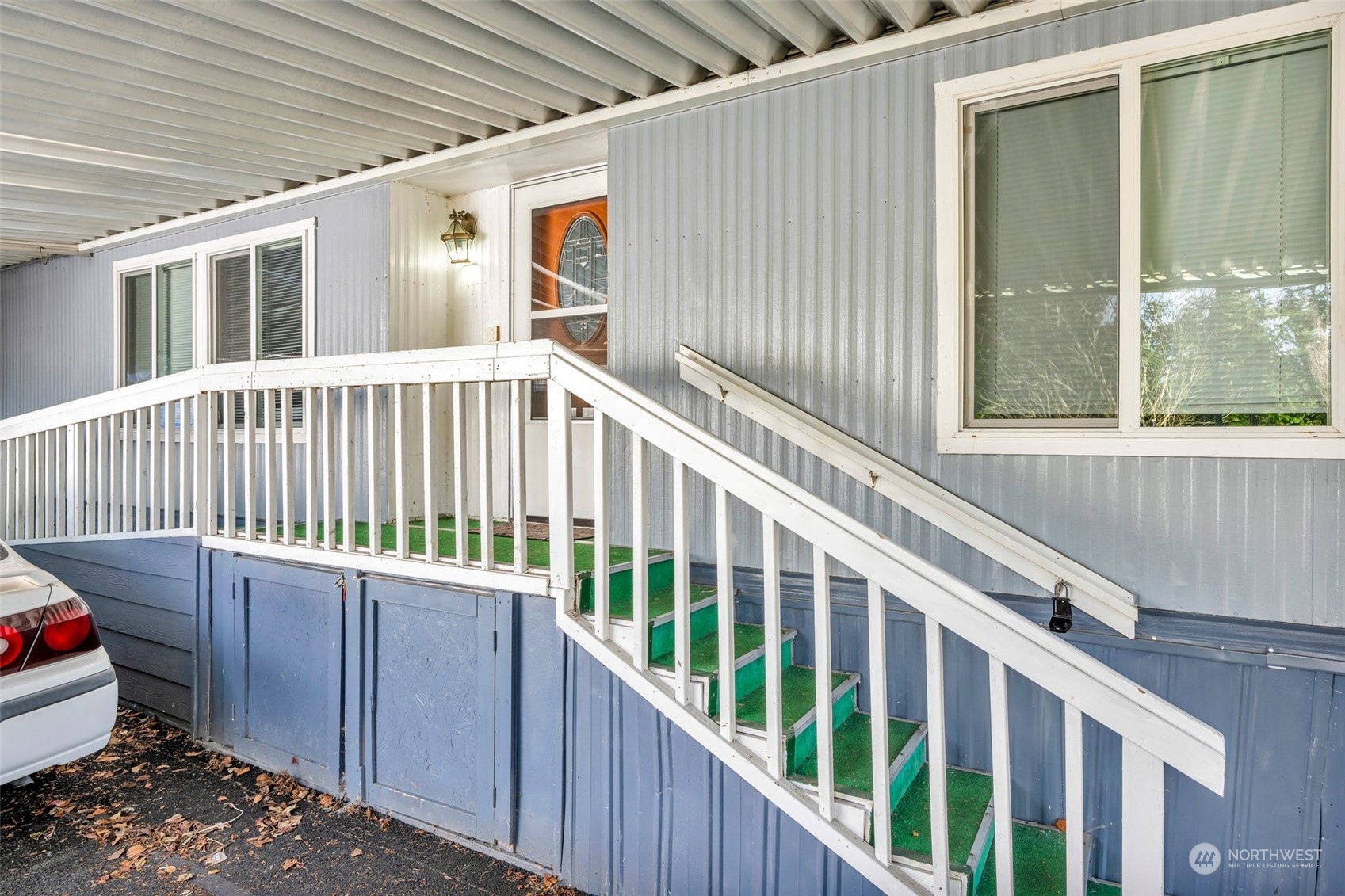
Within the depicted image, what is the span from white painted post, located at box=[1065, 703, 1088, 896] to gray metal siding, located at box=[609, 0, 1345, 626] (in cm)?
117

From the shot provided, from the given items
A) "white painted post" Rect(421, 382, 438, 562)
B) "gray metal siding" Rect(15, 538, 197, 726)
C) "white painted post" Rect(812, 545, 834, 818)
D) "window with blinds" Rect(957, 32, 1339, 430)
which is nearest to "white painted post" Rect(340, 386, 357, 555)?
"white painted post" Rect(421, 382, 438, 562)

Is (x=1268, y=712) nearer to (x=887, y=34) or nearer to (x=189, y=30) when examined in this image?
(x=887, y=34)

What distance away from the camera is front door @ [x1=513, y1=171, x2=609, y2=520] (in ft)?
14.7

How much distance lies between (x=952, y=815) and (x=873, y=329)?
1.81m

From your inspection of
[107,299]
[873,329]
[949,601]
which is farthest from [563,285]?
[107,299]

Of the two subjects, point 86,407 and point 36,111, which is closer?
point 36,111

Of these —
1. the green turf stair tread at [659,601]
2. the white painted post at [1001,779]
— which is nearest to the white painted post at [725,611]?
the green turf stair tread at [659,601]

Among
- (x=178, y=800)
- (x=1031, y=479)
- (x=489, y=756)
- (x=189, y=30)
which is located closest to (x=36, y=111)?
(x=189, y=30)

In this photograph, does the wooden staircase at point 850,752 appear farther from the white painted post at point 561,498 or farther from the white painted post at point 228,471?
the white painted post at point 228,471

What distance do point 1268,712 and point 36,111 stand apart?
5726 millimetres

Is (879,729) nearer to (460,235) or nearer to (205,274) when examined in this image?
(460,235)

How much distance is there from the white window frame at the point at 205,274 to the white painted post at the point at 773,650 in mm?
4022

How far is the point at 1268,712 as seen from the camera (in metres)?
2.57

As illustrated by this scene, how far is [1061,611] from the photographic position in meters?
2.66
